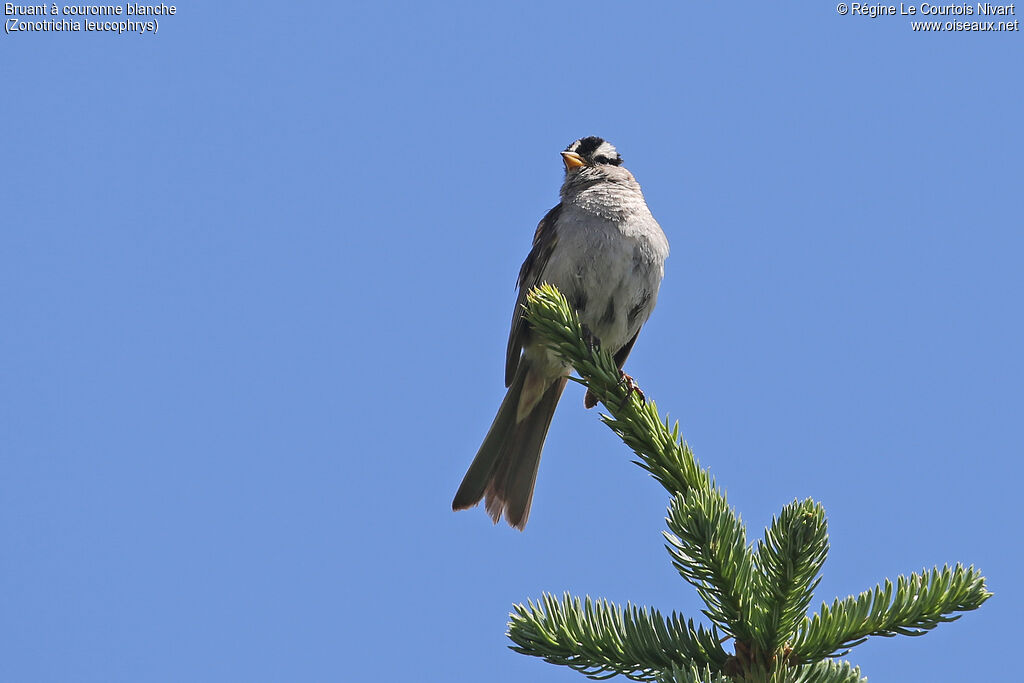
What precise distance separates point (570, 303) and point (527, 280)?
49cm

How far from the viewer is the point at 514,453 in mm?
5406

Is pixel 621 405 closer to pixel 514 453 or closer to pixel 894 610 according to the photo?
pixel 894 610

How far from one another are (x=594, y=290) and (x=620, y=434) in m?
2.41

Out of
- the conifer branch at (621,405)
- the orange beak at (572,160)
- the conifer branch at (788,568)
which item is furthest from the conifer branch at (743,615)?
the orange beak at (572,160)

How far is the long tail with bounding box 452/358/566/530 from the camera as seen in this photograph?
5.08 meters

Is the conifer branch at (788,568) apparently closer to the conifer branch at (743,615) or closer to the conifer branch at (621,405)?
the conifer branch at (743,615)

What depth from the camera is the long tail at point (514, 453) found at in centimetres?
508

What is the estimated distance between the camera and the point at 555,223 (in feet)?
19.0

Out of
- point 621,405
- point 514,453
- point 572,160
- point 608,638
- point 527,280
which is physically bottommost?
point 608,638

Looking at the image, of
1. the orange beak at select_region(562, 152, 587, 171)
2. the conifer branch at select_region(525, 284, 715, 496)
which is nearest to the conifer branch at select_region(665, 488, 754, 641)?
the conifer branch at select_region(525, 284, 715, 496)

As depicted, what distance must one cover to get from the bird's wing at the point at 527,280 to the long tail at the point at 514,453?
7 cm

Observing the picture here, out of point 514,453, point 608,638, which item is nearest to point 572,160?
point 514,453

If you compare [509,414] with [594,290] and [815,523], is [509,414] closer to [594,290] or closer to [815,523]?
[594,290]

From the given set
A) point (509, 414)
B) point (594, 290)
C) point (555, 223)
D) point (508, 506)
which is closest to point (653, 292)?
point (594, 290)
